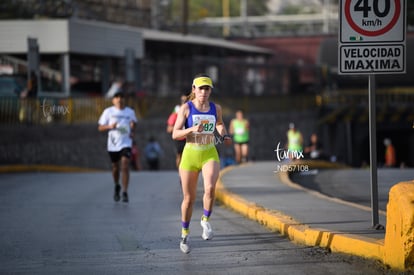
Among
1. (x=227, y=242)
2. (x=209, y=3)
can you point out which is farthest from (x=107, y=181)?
(x=209, y=3)

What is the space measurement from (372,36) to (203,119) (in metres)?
1.99

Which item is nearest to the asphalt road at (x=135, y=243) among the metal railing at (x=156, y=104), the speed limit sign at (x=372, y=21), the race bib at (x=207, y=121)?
the race bib at (x=207, y=121)

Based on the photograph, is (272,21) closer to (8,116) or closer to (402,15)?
(8,116)

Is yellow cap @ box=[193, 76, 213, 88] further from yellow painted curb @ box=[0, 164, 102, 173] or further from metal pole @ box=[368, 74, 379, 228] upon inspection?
yellow painted curb @ box=[0, 164, 102, 173]

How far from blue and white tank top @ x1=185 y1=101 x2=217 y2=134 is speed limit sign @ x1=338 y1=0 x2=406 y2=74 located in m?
1.46

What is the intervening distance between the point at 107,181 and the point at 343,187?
17.1ft

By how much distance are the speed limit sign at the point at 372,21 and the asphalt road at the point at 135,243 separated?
232 cm

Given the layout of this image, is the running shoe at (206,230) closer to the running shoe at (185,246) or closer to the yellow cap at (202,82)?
the running shoe at (185,246)

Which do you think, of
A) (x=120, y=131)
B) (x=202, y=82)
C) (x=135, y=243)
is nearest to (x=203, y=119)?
(x=202, y=82)

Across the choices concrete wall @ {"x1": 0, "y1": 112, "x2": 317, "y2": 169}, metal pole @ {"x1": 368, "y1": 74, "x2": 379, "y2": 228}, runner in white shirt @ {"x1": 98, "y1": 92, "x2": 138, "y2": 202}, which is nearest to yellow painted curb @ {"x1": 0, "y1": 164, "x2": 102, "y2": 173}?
concrete wall @ {"x1": 0, "y1": 112, "x2": 317, "y2": 169}

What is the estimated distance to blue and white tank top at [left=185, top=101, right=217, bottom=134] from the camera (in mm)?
10352

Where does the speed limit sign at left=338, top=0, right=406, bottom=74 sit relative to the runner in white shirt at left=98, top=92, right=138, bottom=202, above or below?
above

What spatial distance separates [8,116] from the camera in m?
29.0

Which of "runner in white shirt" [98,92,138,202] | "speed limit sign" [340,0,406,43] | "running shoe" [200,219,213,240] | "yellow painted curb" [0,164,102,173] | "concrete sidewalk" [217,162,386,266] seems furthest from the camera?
"yellow painted curb" [0,164,102,173]
